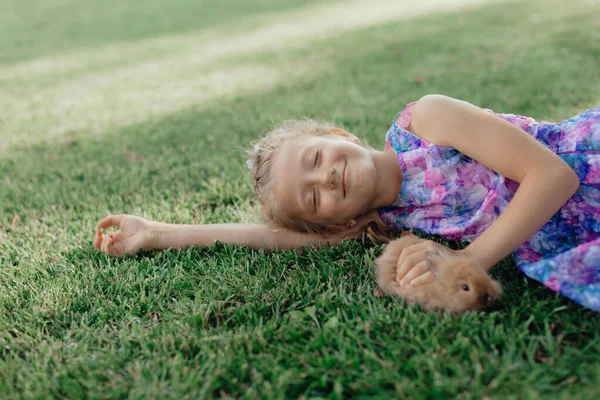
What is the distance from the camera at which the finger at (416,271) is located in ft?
6.25

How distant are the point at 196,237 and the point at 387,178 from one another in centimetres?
96

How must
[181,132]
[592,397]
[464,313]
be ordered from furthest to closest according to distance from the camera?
[181,132], [464,313], [592,397]

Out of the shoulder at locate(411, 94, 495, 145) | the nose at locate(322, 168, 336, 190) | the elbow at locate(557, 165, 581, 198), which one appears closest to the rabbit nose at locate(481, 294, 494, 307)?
the elbow at locate(557, 165, 581, 198)

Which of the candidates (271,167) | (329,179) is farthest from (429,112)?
(271,167)

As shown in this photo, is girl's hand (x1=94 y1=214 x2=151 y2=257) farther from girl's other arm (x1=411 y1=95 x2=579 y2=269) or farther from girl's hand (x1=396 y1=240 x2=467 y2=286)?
girl's other arm (x1=411 y1=95 x2=579 y2=269)

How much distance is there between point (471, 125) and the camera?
2.13m

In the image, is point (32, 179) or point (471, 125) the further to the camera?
point (32, 179)

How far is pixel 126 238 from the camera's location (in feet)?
8.82

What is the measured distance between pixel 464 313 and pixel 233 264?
3.37 ft

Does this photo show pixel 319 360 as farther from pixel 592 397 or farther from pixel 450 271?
pixel 592 397

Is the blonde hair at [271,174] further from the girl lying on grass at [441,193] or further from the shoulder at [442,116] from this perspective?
the shoulder at [442,116]

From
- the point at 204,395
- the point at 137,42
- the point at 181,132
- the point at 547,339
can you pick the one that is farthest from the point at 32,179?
the point at 137,42

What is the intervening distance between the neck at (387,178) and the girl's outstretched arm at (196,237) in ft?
0.69

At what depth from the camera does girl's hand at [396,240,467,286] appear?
74.7 inches
